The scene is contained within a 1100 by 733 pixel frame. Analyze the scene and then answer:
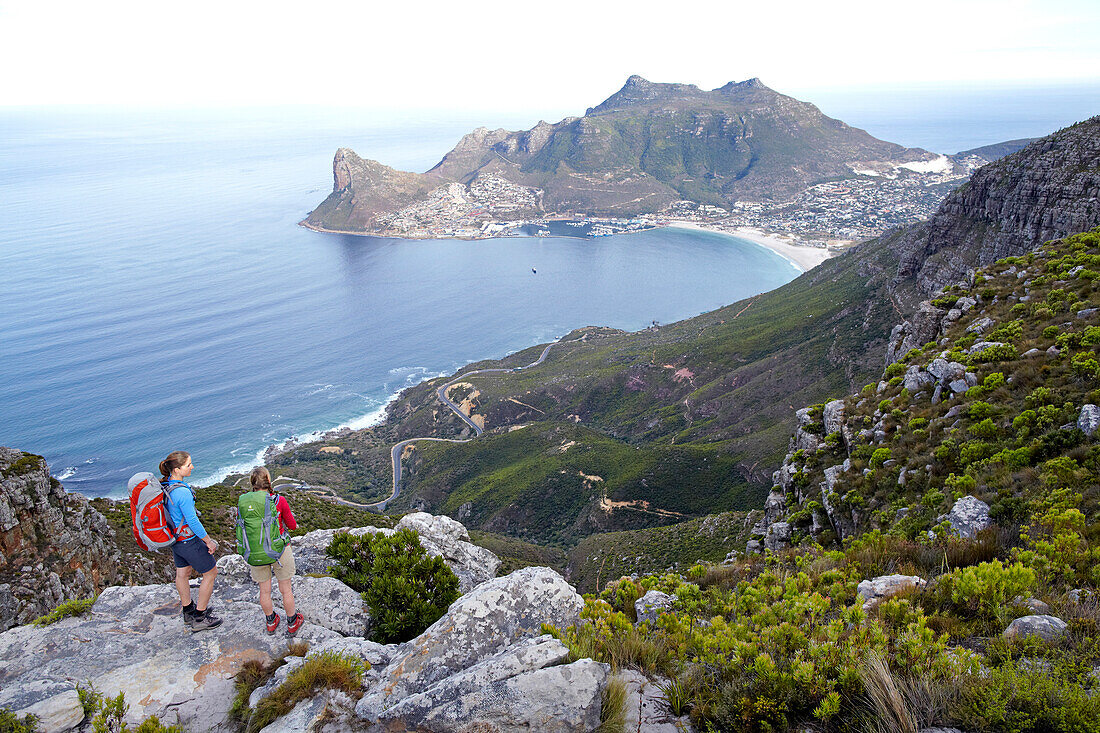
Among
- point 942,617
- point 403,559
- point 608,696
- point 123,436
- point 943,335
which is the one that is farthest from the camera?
point 123,436

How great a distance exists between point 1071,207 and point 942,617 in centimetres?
5507

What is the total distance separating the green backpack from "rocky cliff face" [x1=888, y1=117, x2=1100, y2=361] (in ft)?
102

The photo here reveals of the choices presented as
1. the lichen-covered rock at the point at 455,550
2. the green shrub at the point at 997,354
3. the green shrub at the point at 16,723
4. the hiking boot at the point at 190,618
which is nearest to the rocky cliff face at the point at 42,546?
the hiking boot at the point at 190,618

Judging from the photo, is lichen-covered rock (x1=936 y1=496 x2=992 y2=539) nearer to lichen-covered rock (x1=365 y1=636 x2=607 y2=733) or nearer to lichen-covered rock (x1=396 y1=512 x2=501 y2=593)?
lichen-covered rock (x1=365 y1=636 x2=607 y2=733)

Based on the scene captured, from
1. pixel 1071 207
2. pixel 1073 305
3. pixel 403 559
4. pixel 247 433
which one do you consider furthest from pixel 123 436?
pixel 1071 207

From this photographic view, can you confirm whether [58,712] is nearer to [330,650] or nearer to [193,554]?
[193,554]

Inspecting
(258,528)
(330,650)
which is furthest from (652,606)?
(258,528)

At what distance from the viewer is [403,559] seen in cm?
1252

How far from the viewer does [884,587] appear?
27.8 ft

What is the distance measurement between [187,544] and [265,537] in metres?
1.52

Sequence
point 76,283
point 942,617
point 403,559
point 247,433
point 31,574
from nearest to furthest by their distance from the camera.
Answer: point 942,617 → point 403,559 → point 31,574 → point 247,433 → point 76,283

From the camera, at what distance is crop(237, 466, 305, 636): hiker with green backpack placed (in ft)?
32.1

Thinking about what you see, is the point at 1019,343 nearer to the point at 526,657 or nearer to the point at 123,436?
the point at 526,657

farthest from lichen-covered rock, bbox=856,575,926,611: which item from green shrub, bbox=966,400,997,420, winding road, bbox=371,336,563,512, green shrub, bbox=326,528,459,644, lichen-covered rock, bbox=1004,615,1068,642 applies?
winding road, bbox=371,336,563,512
